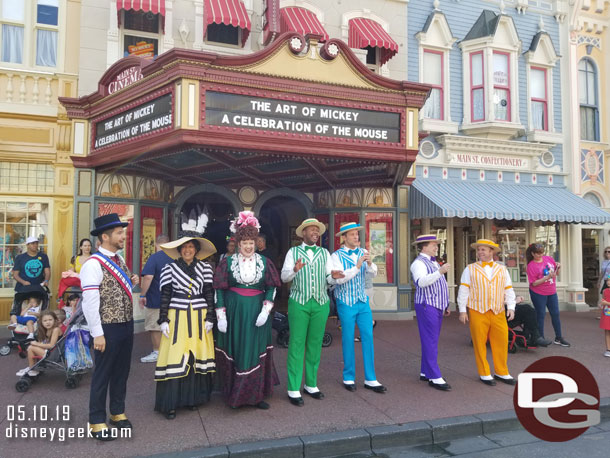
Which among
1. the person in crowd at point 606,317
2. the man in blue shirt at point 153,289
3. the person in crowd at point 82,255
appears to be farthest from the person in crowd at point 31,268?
the person in crowd at point 606,317

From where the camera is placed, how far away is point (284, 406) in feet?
15.3

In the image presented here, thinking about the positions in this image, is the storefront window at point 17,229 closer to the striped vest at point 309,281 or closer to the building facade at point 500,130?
the striped vest at point 309,281

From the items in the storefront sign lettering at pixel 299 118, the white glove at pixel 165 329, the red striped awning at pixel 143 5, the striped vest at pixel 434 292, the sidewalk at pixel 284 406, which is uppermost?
the red striped awning at pixel 143 5

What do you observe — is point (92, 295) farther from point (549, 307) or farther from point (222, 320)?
point (549, 307)

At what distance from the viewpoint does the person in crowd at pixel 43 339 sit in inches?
209

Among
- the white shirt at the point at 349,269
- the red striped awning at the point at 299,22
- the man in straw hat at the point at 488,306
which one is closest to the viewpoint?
the white shirt at the point at 349,269

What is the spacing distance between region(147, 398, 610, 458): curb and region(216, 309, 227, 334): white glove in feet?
3.49

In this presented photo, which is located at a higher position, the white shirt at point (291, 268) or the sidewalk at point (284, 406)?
the white shirt at point (291, 268)

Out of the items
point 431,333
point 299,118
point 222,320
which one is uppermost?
point 299,118

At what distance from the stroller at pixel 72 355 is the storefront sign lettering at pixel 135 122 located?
2.76 m

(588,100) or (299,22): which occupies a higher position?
(299,22)

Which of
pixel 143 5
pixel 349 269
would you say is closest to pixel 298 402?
pixel 349 269

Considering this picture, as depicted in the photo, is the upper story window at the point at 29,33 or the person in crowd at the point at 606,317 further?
the upper story window at the point at 29,33

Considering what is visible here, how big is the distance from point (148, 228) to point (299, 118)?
4.08 m
